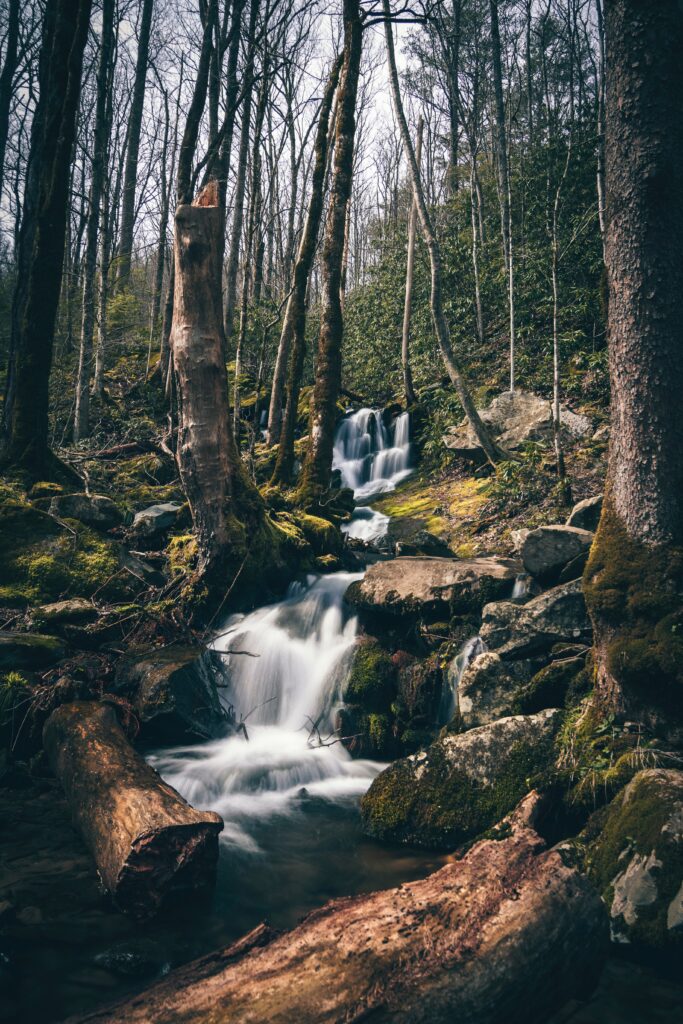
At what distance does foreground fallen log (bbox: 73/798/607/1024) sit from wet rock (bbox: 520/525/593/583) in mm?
3418

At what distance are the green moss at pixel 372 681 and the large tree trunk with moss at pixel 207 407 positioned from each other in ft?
7.19

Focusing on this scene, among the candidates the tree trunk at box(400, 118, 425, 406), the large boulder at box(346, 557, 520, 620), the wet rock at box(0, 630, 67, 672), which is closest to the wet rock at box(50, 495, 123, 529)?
the wet rock at box(0, 630, 67, 672)

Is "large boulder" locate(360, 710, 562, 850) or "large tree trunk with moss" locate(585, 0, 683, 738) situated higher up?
"large tree trunk with moss" locate(585, 0, 683, 738)

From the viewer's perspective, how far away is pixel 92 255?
578 inches

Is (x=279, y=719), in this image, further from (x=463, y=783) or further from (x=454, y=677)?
(x=463, y=783)

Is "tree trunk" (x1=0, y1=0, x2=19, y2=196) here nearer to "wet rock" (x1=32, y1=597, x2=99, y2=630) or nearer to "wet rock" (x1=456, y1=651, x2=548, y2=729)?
"wet rock" (x1=32, y1=597, x2=99, y2=630)

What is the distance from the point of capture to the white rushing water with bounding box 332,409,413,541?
1470cm

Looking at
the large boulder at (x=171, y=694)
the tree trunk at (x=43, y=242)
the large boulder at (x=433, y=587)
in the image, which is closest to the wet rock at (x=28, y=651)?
the large boulder at (x=171, y=694)

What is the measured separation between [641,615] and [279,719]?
4.27 meters

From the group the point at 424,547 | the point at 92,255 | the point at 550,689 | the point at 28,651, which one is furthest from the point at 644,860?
the point at 92,255

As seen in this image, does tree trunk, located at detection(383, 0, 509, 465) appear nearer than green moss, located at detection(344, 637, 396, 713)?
No

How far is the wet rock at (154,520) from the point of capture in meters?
9.12

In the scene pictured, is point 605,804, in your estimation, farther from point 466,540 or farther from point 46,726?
point 466,540

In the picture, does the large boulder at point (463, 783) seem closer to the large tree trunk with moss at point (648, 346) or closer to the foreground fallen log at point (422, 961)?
the large tree trunk with moss at point (648, 346)
